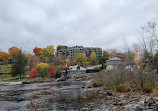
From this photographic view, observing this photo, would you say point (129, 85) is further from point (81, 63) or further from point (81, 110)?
point (81, 63)

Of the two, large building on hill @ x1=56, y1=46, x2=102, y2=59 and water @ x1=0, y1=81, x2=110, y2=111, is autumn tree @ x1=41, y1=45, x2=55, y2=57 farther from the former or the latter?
water @ x1=0, y1=81, x2=110, y2=111

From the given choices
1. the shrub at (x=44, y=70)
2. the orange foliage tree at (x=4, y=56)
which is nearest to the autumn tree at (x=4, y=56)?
the orange foliage tree at (x=4, y=56)

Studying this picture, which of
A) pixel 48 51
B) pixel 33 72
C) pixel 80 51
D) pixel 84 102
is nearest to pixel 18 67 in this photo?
pixel 33 72

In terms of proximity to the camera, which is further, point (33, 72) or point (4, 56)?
point (4, 56)

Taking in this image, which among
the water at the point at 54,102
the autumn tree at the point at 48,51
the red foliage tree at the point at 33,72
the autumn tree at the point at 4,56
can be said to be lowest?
the water at the point at 54,102

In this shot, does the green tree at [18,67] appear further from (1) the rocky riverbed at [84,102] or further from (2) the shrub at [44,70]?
(1) the rocky riverbed at [84,102]

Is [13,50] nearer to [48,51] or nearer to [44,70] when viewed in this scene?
[48,51]

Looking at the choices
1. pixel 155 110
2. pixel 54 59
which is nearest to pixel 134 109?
pixel 155 110

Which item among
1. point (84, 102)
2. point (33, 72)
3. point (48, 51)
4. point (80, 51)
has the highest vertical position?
point (80, 51)

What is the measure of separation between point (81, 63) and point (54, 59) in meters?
18.6

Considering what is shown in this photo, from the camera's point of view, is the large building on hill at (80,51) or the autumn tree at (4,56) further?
the large building on hill at (80,51)

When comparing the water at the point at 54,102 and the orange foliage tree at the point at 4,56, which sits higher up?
the orange foliage tree at the point at 4,56

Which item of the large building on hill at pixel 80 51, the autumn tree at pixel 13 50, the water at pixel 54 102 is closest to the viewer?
the water at pixel 54 102

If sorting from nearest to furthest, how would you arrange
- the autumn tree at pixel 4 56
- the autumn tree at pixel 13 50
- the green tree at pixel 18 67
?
the green tree at pixel 18 67
the autumn tree at pixel 4 56
the autumn tree at pixel 13 50
